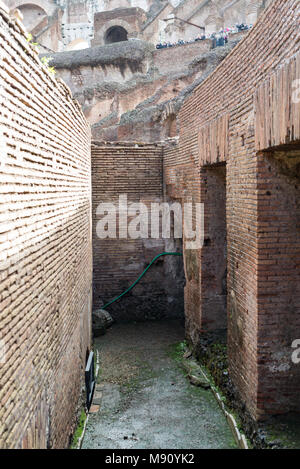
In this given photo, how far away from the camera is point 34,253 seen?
10.6 ft

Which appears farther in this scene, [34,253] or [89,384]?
[89,384]

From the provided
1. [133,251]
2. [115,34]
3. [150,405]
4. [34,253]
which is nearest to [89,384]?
[150,405]

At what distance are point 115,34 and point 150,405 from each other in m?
28.5

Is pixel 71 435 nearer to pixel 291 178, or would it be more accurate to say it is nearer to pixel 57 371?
pixel 57 371

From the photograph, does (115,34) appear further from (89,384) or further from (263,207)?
(263,207)

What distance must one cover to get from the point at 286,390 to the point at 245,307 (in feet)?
3.26

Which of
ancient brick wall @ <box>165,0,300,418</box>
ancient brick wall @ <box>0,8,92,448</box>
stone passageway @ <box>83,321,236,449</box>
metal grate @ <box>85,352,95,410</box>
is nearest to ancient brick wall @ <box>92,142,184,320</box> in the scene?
stone passageway @ <box>83,321,236,449</box>

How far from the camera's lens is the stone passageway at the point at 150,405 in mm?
5299

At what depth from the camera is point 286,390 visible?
4.71 metres

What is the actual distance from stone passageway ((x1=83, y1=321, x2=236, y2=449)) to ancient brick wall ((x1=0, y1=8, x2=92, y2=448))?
0.82 metres

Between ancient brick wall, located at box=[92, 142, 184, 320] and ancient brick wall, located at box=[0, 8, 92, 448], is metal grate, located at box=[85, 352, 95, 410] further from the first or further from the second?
ancient brick wall, located at box=[92, 142, 184, 320]

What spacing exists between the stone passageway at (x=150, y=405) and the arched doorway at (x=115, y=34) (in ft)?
83.2

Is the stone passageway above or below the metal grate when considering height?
below

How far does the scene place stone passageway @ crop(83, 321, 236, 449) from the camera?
17.4ft
